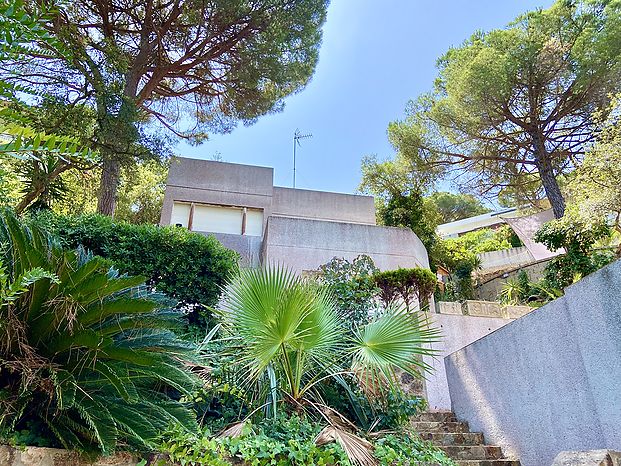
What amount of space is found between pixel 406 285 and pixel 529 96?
9.57 metres

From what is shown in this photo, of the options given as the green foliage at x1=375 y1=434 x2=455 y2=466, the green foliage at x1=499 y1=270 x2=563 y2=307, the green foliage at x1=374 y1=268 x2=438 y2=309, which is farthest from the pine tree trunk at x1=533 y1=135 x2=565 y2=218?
the green foliage at x1=375 y1=434 x2=455 y2=466

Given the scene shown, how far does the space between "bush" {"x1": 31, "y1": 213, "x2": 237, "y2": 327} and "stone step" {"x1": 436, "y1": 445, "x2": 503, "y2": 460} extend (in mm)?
4161

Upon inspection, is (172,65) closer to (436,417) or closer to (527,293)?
(436,417)

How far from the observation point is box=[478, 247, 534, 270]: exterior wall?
2007 cm

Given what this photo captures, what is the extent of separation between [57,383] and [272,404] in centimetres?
205

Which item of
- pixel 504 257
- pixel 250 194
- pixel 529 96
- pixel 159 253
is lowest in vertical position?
pixel 159 253

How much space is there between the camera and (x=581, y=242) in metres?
9.37

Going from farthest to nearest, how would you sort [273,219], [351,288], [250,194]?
[250,194], [273,219], [351,288]

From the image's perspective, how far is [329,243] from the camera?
11.5 meters

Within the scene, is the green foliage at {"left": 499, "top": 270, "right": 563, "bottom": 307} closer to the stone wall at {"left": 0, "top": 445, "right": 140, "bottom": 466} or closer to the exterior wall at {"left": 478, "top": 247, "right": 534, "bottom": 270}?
the exterior wall at {"left": 478, "top": 247, "right": 534, "bottom": 270}

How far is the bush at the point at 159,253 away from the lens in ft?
23.7

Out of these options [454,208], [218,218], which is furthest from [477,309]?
[454,208]

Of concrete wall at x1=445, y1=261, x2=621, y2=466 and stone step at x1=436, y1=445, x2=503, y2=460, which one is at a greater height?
concrete wall at x1=445, y1=261, x2=621, y2=466

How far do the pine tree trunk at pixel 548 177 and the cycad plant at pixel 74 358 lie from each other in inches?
544
